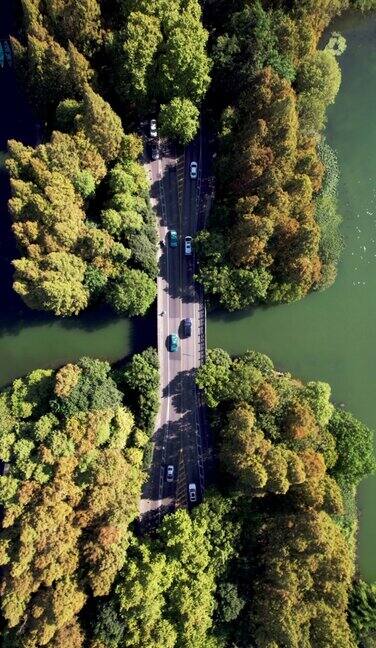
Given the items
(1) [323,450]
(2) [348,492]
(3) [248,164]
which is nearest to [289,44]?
(3) [248,164]

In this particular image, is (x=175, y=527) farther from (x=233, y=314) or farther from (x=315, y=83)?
(x=315, y=83)

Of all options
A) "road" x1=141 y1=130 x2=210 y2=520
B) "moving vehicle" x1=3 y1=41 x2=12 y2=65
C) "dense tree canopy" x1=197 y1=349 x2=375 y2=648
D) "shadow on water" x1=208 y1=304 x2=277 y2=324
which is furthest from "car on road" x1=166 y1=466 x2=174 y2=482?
"moving vehicle" x1=3 y1=41 x2=12 y2=65

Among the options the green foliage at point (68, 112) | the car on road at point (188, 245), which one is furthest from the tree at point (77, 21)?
the car on road at point (188, 245)

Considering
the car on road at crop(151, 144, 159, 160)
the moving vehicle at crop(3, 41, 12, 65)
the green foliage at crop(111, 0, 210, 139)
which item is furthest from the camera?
the moving vehicle at crop(3, 41, 12, 65)

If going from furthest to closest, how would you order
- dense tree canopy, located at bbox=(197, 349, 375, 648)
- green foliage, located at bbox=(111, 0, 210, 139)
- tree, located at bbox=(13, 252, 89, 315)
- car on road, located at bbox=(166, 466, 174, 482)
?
car on road, located at bbox=(166, 466, 174, 482) → green foliage, located at bbox=(111, 0, 210, 139) → tree, located at bbox=(13, 252, 89, 315) → dense tree canopy, located at bbox=(197, 349, 375, 648)

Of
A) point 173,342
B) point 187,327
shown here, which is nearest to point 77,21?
point 187,327

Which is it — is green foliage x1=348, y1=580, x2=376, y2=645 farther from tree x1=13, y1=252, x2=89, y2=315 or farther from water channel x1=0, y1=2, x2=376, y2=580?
tree x1=13, y1=252, x2=89, y2=315

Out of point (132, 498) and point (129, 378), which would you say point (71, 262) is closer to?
point (129, 378)
